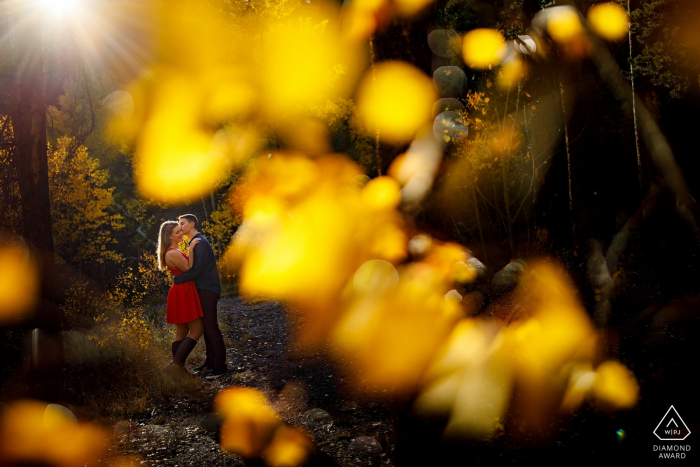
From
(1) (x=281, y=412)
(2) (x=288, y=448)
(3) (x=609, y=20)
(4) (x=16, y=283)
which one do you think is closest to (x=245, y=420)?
(1) (x=281, y=412)

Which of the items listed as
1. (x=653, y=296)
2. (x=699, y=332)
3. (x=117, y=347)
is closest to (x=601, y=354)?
(x=699, y=332)

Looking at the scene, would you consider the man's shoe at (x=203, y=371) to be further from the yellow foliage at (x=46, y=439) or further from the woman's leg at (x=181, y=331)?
the yellow foliage at (x=46, y=439)

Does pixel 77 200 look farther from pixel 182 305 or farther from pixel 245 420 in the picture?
pixel 245 420

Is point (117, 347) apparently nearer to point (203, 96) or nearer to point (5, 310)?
point (5, 310)

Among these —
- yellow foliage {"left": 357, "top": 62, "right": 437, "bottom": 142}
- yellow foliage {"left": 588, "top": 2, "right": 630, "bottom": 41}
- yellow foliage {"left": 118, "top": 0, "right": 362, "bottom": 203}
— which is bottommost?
yellow foliage {"left": 357, "top": 62, "right": 437, "bottom": 142}

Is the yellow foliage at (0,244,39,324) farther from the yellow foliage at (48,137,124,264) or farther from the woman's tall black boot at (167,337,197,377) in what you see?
the yellow foliage at (48,137,124,264)

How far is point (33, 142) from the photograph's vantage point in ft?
16.3

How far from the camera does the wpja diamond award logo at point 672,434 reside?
118 inches

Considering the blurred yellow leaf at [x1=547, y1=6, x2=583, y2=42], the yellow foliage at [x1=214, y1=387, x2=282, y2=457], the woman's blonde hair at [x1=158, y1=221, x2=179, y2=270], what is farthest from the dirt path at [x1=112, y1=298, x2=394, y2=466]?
the blurred yellow leaf at [x1=547, y1=6, x2=583, y2=42]

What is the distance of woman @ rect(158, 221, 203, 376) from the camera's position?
17.9 ft

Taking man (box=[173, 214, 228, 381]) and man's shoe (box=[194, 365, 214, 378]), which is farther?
man's shoe (box=[194, 365, 214, 378])

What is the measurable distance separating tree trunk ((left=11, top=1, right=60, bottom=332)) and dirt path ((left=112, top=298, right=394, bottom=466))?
2022 millimetres

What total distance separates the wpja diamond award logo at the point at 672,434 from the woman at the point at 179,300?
469 centimetres

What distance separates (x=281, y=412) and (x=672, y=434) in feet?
10.8
